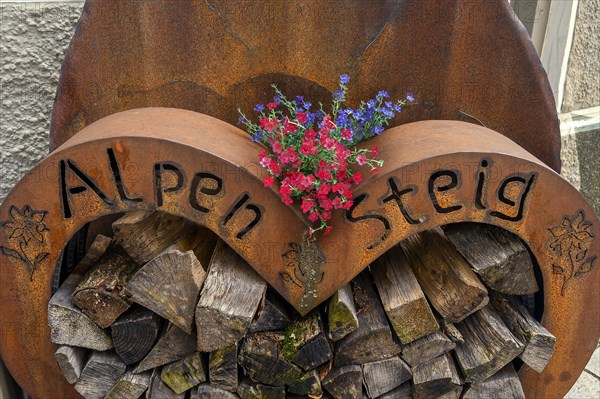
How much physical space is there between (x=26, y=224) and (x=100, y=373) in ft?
1.77

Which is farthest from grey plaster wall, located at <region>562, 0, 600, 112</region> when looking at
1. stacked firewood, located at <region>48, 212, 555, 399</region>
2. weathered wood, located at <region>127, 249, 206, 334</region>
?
weathered wood, located at <region>127, 249, 206, 334</region>

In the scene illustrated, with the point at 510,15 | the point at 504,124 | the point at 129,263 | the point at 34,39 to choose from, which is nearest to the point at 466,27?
the point at 510,15

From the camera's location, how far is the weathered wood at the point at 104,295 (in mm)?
1736

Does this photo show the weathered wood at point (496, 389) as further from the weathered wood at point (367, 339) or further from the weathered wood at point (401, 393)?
the weathered wood at point (367, 339)

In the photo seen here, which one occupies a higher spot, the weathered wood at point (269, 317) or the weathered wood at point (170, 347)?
the weathered wood at point (269, 317)

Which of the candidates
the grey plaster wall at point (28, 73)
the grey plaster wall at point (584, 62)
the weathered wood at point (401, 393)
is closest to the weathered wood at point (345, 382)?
the weathered wood at point (401, 393)

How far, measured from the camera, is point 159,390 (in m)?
1.84

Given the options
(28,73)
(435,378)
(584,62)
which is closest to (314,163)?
(435,378)

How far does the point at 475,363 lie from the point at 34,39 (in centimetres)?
200

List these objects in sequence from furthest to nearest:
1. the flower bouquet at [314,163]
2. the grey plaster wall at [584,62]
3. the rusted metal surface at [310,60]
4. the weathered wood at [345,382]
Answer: the grey plaster wall at [584,62]
the rusted metal surface at [310,60]
the weathered wood at [345,382]
the flower bouquet at [314,163]

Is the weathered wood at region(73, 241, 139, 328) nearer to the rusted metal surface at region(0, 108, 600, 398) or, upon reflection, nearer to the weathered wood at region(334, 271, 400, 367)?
the rusted metal surface at region(0, 108, 600, 398)

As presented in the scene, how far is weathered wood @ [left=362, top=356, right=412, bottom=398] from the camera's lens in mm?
1843

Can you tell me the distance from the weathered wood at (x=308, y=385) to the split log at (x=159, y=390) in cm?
38

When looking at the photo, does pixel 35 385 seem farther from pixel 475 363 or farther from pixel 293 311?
pixel 475 363
